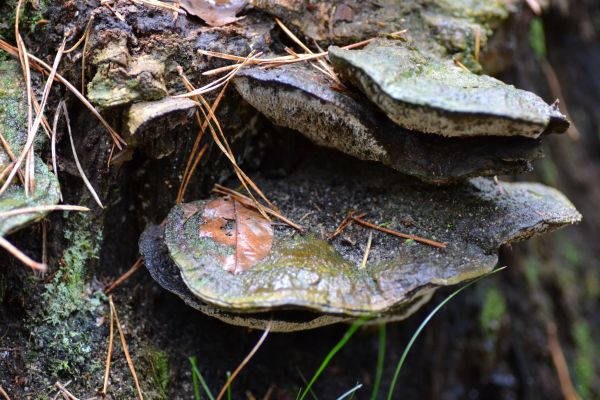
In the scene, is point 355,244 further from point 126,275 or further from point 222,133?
point 126,275

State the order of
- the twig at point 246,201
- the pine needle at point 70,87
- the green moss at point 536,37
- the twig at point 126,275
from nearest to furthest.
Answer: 1. the pine needle at point 70,87
2. the twig at point 246,201
3. the twig at point 126,275
4. the green moss at point 536,37

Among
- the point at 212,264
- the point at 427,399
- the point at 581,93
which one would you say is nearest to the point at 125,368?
the point at 212,264

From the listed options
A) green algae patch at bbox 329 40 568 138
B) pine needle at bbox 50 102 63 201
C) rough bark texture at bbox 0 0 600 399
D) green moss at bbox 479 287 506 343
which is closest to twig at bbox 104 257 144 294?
rough bark texture at bbox 0 0 600 399

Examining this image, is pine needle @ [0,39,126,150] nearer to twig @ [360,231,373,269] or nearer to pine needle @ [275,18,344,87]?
pine needle @ [275,18,344,87]

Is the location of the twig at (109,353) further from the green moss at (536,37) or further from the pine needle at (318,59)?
the green moss at (536,37)

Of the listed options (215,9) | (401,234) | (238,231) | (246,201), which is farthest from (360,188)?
(215,9)

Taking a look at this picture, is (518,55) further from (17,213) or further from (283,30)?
(17,213)

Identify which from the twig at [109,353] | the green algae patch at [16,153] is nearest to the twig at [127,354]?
the twig at [109,353]
